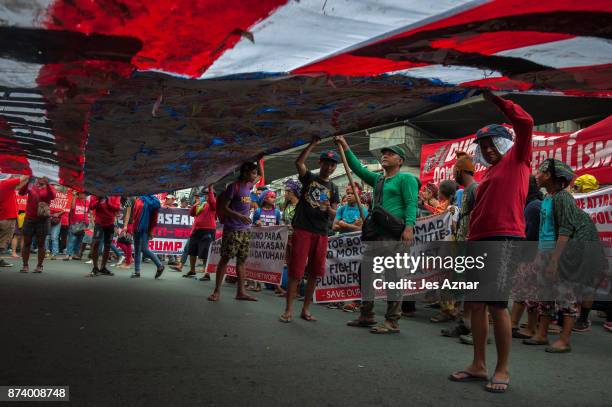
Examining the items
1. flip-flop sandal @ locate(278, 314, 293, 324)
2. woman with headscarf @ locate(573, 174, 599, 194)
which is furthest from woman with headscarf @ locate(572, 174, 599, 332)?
flip-flop sandal @ locate(278, 314, 293, 324)

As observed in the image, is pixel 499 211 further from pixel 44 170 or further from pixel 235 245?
pixel 44 170

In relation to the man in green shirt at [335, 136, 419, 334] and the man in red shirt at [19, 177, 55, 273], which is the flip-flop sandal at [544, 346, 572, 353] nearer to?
the man in green shirt at [335, 136, 419, 334]

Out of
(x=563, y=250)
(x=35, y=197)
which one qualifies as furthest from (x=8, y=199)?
(x=563, y=250)

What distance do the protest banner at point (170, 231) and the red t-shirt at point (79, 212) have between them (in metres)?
2.05

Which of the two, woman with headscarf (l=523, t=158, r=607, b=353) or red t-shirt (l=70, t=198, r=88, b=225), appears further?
red t-shirt (l=70, t=198, r=88, b=225)

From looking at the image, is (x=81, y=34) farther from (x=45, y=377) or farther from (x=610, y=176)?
(x=610, y=176)

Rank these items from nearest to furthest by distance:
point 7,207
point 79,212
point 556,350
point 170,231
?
point 556,350, point 7,207, point 79,212, point 170,231

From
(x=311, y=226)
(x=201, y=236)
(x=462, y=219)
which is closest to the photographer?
(x=462, y=219)

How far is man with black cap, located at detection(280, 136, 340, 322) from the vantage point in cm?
522

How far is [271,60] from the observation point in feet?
8.79

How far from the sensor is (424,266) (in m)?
6.49

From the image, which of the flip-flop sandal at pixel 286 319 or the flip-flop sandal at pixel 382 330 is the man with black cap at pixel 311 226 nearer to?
the flip-flop sandal at pixel 286 319

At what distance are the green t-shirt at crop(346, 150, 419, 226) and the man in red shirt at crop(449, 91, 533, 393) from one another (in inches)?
58.2

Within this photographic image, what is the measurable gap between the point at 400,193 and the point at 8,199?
846cm
